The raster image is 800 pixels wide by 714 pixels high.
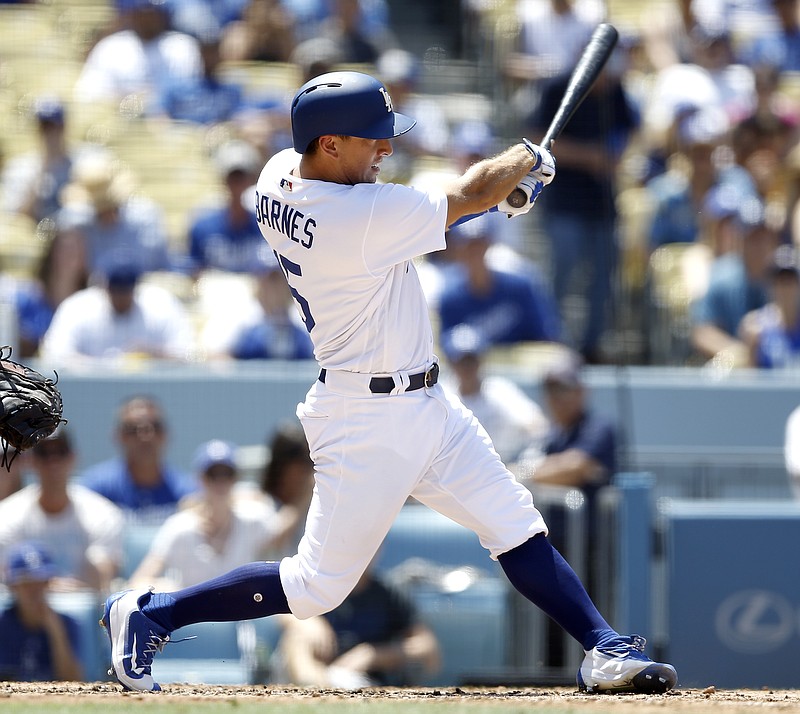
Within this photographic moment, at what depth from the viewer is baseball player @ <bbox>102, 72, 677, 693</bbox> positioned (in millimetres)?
3945

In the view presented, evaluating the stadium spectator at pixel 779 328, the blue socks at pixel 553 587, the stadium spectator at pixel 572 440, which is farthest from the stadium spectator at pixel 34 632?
the stadium spectator at pixel 779 328

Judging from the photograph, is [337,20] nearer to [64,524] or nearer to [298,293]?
[64,524]

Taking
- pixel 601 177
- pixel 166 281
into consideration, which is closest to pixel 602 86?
pixel 601 177

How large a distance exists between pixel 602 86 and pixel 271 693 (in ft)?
15.0

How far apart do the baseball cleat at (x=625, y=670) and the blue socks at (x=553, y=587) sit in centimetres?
4

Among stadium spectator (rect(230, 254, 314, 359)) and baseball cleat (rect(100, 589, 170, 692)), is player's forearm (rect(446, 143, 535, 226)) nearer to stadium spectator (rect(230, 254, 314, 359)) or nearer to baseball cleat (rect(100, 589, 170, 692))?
baseball cleat (rect(100, 589, 170, 692))

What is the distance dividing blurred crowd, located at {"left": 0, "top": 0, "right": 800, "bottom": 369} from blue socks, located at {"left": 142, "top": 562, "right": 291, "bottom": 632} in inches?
117

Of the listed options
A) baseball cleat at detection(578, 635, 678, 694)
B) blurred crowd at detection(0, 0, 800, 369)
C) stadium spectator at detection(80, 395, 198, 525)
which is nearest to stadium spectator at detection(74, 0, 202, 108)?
blurred crowd at detection(0, 0, 800, 369)

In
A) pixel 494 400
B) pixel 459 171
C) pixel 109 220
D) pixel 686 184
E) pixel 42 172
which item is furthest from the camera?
pixel 686 184

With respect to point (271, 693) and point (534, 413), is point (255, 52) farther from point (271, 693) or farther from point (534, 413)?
point (271, 693)

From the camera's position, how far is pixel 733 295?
27.3ft

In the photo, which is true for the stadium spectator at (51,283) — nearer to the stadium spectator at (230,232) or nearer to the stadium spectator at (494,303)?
the stadium spectator at (230,232)

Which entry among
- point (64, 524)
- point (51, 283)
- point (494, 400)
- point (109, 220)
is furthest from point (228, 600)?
point (109, 220)

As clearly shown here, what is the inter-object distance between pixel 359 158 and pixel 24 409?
123cm
